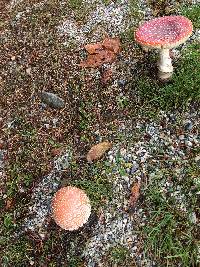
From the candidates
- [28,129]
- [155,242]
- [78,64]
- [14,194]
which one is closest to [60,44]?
[78,64]

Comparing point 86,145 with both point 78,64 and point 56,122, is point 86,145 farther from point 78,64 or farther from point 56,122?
point 78,64

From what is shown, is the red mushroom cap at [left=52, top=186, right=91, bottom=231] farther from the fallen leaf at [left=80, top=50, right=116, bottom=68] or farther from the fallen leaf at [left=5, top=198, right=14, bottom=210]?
the fallen leaf at [left=80, top=50, right=116, bottom=68]

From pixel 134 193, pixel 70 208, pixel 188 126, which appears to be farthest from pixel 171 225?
pixel 188 126

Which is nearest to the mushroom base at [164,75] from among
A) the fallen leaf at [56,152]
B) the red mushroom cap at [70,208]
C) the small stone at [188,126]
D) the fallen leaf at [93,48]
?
the small stone at [188,126]

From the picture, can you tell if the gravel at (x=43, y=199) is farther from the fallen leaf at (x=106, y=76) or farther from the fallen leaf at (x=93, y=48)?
the fallen leaf at (x=93, y=48)

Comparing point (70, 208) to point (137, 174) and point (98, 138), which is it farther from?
point (98, 138)

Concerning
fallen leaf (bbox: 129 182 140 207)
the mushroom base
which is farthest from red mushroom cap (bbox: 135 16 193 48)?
fallen leaf (bbox: 129 182 140 207)
